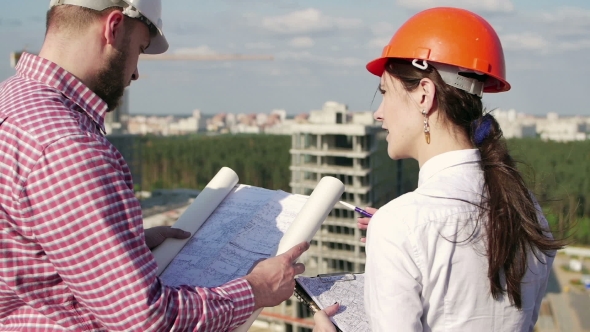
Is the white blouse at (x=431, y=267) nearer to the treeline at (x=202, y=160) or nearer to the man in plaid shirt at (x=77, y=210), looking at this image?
the man in plaid shirt at (x=77, y=210)

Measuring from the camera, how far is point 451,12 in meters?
1.63

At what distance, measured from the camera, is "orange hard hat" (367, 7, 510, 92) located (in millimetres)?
1572

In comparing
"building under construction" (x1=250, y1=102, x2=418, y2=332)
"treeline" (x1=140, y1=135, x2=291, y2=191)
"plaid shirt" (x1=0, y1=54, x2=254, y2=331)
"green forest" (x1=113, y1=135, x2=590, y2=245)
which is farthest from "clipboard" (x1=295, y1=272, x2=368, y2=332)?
"treeline" (x1=140, y1=135, x2=291, y2=191)

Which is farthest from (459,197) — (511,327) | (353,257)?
(353,257)

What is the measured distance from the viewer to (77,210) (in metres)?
1.36

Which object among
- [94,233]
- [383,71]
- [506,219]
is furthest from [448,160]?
[94,233]

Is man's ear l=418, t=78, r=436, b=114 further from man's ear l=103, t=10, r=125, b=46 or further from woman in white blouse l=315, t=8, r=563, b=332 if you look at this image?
man's ear l=103, t=10, r=125, b=46

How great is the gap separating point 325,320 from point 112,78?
87 centimetres

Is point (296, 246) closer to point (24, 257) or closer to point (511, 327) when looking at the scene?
point (511, 327)

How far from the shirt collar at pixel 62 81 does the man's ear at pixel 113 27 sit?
5.2 inches

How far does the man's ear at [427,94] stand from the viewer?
5.09 ft

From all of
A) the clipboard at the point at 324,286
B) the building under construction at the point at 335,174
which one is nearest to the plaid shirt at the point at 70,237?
the clipboard at the point at 324,286

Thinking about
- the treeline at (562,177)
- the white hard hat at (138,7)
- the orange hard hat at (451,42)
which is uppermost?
the white hard hat at (138,7)

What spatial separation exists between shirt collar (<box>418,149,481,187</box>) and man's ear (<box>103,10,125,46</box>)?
86 centimetres
